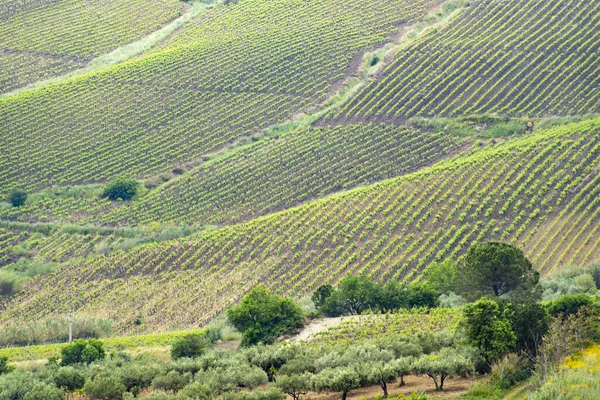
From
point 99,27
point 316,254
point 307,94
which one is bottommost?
point 316,254

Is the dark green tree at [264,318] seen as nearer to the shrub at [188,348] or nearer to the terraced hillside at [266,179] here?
the shrub at [188,348]

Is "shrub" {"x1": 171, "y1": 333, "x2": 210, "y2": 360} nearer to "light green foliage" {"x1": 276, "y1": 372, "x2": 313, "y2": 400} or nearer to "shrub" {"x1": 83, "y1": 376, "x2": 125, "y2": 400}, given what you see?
"shrub" {"x1": 83, "y1": 376, "x2": 125, "y2": 400}

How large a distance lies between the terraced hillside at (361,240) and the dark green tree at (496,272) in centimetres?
1008

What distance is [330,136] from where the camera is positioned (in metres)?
82.2

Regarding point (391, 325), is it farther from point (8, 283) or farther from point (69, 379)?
point (8, 283)

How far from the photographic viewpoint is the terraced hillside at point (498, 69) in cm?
8406

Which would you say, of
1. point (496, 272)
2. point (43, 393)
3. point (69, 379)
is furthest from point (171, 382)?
point (496, 272)

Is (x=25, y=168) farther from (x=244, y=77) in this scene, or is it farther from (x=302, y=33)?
(x=302, y=33)

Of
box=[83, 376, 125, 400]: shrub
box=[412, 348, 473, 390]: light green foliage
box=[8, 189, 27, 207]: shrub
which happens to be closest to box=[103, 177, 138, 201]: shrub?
box=[8, 189, 27, 207]: shrub

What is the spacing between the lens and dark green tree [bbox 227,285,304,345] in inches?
1989

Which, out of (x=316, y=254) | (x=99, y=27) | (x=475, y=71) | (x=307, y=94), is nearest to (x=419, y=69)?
(x=475, y=71)

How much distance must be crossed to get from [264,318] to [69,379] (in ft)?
47.4

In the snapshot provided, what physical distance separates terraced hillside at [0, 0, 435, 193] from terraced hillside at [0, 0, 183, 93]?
6183mm

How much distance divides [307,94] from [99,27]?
32.5m
